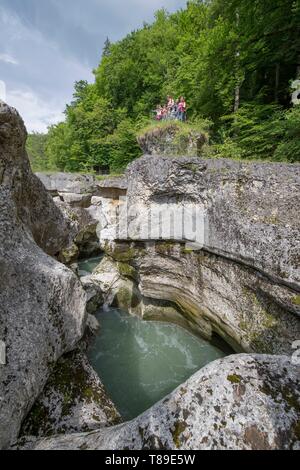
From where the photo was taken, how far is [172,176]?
218 inches

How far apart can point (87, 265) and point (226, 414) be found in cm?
1274

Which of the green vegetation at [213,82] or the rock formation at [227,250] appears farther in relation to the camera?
the green vegetation at [213,82]

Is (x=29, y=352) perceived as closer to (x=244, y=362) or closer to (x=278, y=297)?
(x=244, y=362)

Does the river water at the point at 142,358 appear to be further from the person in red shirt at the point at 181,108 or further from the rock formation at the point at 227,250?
the person in red shirt at the point at 181,108

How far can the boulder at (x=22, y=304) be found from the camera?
2.30 meters

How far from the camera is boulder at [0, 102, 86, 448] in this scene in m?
2.30

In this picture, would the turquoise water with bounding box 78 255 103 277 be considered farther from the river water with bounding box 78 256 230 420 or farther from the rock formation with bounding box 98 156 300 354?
the rock formation with bounding box 98 156 300 354

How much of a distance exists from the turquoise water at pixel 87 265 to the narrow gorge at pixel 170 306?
4.34 meters

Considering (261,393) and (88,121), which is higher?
(88,121)

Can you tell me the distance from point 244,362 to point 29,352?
2.15 m

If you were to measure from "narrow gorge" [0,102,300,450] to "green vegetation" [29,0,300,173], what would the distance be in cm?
371

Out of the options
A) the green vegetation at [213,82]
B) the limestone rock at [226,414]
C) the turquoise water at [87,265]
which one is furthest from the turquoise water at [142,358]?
the green vegetation at [213,82]

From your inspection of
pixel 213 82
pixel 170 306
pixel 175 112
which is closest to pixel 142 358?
pixel 170 306
